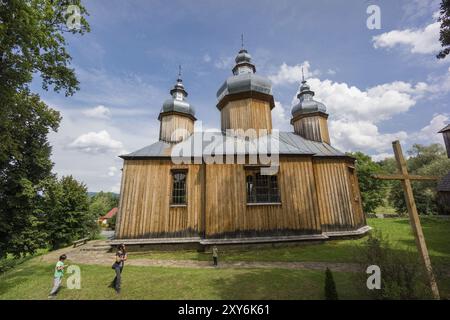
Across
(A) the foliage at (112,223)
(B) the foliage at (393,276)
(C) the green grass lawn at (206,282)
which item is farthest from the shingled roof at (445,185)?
(A) the foliage at (112,223)

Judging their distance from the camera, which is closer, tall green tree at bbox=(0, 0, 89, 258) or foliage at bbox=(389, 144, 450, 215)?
tall green tree at bbox=(0, 0, 89, 258)

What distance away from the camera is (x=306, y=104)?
16.9 meters

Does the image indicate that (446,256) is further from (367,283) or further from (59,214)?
(59,214)

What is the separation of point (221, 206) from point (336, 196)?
7.77 m

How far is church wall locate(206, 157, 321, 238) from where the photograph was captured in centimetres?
1146

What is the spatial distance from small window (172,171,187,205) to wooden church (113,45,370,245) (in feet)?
0.20

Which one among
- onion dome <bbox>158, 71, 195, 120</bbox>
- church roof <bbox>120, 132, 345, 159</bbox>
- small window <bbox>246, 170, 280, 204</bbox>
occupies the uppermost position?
onion dome <bbox>158, 71, 195, 120</bbox>

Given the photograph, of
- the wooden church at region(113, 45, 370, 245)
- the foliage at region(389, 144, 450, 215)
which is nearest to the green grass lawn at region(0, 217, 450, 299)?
the wooden church at region(113, 45, 370, 245)

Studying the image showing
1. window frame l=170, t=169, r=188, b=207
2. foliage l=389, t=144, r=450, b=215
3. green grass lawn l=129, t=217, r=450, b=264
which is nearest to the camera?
green grass lawn l=129, t=217, r=450, b=264

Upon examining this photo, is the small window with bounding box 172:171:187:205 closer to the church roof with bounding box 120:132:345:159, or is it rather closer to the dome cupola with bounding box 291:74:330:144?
the church roof with bounding box 120:132:345:159

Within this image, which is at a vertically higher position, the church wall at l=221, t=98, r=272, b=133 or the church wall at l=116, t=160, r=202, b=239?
the church wall at l=221, t=98, r=272, b=133

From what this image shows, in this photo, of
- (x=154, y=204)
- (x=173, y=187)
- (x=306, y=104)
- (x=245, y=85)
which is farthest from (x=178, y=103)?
(x=306, y=104)

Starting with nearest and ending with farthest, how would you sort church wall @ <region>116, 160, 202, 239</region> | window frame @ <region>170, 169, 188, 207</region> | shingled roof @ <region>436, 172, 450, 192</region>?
church wall @ <region>116, 160, 202, 239</region> → window frame @ <region>170, 169, 188, 207</region> → shingled roof @ <region>436, 172, 450, 192</region>
